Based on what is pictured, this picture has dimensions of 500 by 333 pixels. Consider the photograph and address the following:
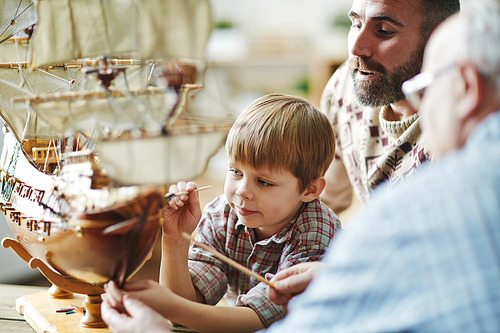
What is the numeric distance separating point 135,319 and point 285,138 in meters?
0.41

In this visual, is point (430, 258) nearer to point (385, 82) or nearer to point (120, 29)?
point (120, 29)

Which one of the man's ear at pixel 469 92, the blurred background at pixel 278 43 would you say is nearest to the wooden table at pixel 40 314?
the man's ear at pixel 469 92

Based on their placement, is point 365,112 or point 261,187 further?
point 365,112

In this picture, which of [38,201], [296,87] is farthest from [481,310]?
[296,87]

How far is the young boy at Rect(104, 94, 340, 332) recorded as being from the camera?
2.56ft

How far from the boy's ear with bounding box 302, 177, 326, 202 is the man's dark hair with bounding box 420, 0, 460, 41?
46cm

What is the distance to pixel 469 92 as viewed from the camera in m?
0.46

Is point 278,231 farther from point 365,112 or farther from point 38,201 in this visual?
point 365,112

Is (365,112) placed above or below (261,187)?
above

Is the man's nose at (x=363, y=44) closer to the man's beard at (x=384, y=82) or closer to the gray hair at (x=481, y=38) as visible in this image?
the man's beard at (x=384, y=82)

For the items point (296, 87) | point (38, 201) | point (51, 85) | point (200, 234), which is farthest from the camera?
point (296, 87)

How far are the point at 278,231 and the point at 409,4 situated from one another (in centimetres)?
58

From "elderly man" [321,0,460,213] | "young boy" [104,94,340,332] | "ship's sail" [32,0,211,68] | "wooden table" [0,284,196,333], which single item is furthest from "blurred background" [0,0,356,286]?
"ship's sail" [32,0,211,68]

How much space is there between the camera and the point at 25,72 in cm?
83
